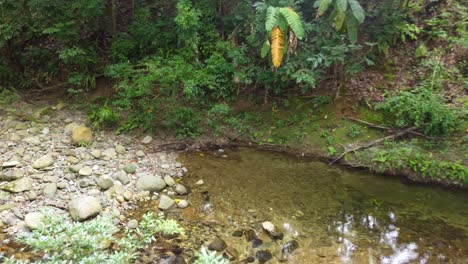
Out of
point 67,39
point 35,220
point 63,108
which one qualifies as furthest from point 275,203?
point 67,39

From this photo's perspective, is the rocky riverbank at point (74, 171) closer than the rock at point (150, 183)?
Yes

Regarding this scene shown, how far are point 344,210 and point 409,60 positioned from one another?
12.5 feet

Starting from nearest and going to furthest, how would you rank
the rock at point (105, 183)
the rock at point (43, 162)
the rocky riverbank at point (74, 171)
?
the rocky riverbank at point (74, 171) → the rock at point (105, 183) → the rock at point (43, 162)

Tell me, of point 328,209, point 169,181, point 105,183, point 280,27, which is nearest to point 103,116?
point 105,183

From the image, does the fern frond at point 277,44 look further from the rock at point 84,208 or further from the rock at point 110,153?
the rock at point 84,208

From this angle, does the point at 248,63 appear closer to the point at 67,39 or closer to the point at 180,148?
the point at 180,148

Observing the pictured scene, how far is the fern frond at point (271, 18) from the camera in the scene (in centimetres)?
500

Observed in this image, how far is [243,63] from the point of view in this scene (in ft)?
21.3

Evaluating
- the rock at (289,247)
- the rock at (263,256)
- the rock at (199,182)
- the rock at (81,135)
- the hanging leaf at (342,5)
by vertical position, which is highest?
the hanging leaf at (342,5)

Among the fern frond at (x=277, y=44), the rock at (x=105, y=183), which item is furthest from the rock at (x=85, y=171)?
the fern frond at (x=277, y=44)

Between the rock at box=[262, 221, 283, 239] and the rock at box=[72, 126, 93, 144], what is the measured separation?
140 inches

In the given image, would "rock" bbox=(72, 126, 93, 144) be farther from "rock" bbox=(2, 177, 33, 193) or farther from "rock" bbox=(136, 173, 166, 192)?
"rock" bbox=(136, 173, 166, 192)

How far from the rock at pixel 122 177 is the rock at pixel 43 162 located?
3.48 feet

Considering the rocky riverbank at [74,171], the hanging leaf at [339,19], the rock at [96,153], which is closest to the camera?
the rocky riverbank at [74,171]
